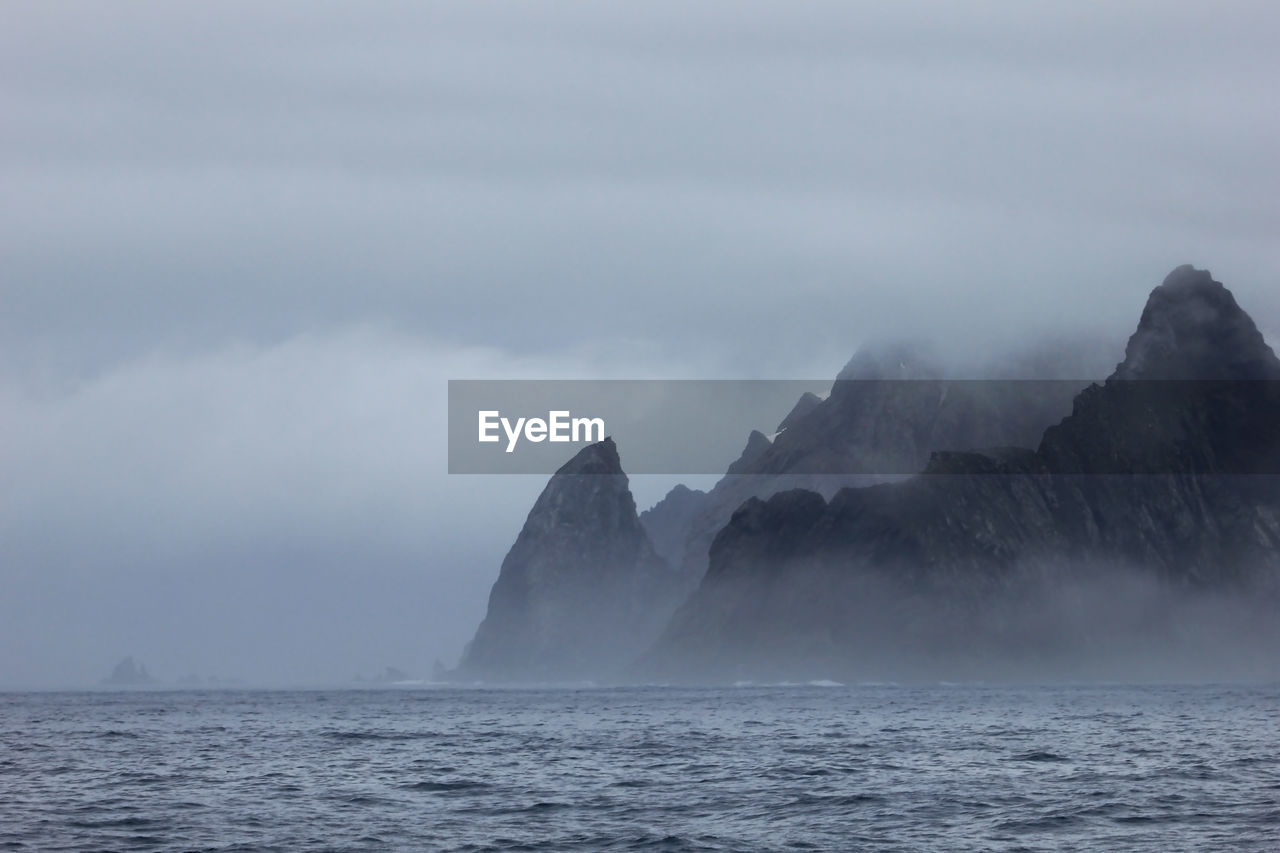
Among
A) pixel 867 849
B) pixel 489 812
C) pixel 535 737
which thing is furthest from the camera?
pixel 535 737

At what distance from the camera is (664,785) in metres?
71.9

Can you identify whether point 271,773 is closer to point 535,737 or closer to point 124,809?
point 124,809

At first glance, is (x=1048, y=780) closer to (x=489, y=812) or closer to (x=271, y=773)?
(x=489, y=812)

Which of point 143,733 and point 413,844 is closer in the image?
point 413,844

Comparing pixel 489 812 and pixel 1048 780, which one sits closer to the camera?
pixel 489 812

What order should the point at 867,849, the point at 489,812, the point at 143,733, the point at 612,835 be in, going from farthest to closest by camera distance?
the point at 143,733 < the point at 489,812 < the point at 612,835 < the point at 867,849

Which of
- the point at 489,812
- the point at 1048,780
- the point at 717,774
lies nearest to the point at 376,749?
the point at 717,774

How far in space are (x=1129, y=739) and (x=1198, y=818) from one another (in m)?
37.8

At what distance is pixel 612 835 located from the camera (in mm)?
56344

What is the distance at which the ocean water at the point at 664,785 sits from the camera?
5559 centimetres

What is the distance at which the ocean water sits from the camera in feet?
182

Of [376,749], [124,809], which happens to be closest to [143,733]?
[376,749]

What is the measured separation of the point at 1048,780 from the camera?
70688mm

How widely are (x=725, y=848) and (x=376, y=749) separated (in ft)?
157
